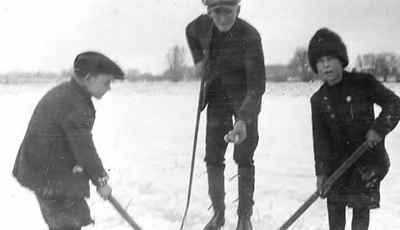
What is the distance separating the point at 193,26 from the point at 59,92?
4.32 feet

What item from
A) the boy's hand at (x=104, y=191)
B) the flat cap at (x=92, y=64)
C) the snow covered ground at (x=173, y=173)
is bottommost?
the snow covered ground at (x=173, y=173)

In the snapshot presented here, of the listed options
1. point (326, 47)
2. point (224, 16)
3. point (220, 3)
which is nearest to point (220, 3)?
point (220, 3)

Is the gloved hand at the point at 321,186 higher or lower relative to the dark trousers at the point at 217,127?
lower

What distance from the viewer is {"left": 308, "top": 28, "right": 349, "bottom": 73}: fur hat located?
3336 mm

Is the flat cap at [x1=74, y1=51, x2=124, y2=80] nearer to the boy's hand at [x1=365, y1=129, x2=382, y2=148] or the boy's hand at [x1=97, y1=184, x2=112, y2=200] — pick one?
the boy's hand at [x1=97, y1=184, x2=112, y2=200]

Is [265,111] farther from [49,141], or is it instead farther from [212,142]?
[49,141]

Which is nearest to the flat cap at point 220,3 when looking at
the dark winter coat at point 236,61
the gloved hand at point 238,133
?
the dark winter coat at point 236,61

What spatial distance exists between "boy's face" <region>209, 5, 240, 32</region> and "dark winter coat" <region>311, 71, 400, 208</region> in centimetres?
83

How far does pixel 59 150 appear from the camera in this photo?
3127 mm

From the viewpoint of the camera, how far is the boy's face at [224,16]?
12.1ft

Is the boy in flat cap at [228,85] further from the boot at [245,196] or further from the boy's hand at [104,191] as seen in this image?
the boy's hand at [104,191]

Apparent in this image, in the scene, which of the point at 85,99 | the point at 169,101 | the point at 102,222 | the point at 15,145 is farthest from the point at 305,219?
the point at 169,101

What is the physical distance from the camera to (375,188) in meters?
3.32

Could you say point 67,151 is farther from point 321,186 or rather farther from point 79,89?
point 321,186
